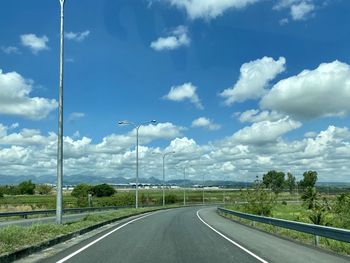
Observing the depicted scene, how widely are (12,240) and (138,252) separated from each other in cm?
374

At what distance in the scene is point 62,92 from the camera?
915 inches

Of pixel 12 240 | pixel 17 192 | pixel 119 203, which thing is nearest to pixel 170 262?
pixel 12 240

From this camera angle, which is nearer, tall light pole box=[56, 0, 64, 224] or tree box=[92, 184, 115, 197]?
tall light pole box=[56, 0, 64, 224]

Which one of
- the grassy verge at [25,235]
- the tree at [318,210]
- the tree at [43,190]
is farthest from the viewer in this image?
the tree at [43,190]

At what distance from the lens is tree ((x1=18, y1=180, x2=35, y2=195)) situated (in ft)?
570

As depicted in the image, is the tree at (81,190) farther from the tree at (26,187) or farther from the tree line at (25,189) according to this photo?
the tree line at (25,189)

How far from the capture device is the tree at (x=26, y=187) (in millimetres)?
173875

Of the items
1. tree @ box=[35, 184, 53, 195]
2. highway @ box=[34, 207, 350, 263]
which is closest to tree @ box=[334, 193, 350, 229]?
highway @ box=[34, 207, 350, 263]

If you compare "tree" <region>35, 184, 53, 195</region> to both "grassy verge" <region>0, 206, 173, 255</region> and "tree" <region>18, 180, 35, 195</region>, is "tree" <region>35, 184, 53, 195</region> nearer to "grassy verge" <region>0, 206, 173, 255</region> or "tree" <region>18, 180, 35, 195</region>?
"tree" <region>18, 180, 35, 195</region>

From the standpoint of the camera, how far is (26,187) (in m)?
174

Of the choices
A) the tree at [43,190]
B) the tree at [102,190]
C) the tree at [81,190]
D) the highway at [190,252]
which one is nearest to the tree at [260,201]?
the highway at [190,252]

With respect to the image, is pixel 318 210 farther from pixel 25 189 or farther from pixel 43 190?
pixel 43 190

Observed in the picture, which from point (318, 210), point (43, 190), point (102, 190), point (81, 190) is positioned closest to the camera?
point (318, 210)

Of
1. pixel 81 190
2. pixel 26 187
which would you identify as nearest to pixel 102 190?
pixel 81 190
